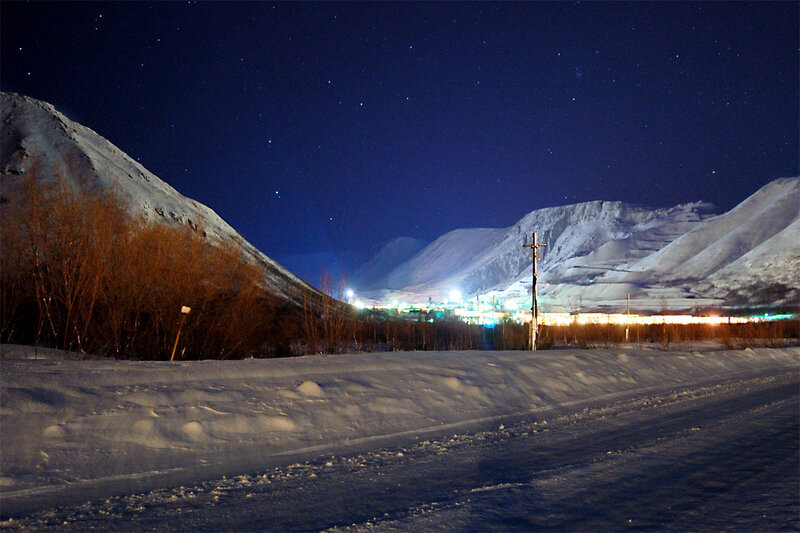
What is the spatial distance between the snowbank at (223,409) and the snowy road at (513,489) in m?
0.89

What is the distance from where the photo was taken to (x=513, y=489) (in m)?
5.96

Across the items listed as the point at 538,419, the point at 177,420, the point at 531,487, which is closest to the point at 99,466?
the point at 177,420

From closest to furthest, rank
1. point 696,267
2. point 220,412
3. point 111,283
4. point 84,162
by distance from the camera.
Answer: point 220,412, point 111,283, point 84,162, point 696,267

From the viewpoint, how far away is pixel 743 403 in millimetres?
12211

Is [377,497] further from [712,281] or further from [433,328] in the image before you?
[712,281]

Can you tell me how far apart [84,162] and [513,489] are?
4849 cm

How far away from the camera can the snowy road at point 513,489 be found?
5094 mm

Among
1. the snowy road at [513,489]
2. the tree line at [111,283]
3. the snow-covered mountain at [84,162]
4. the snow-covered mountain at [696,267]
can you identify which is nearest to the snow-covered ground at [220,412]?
the snowy road at [513,489]

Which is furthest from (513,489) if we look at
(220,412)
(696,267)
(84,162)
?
(696,267)

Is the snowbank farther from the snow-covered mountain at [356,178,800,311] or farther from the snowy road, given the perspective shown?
the snow-covered mountain at [356,178,800,311]

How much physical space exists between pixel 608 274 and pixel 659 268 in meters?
13.7

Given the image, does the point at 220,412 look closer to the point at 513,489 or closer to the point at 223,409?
the point at 223,409

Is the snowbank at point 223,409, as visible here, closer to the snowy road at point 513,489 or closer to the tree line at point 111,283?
the snowy road at point 513,489

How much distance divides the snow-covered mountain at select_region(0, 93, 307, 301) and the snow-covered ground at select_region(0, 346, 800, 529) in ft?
100
